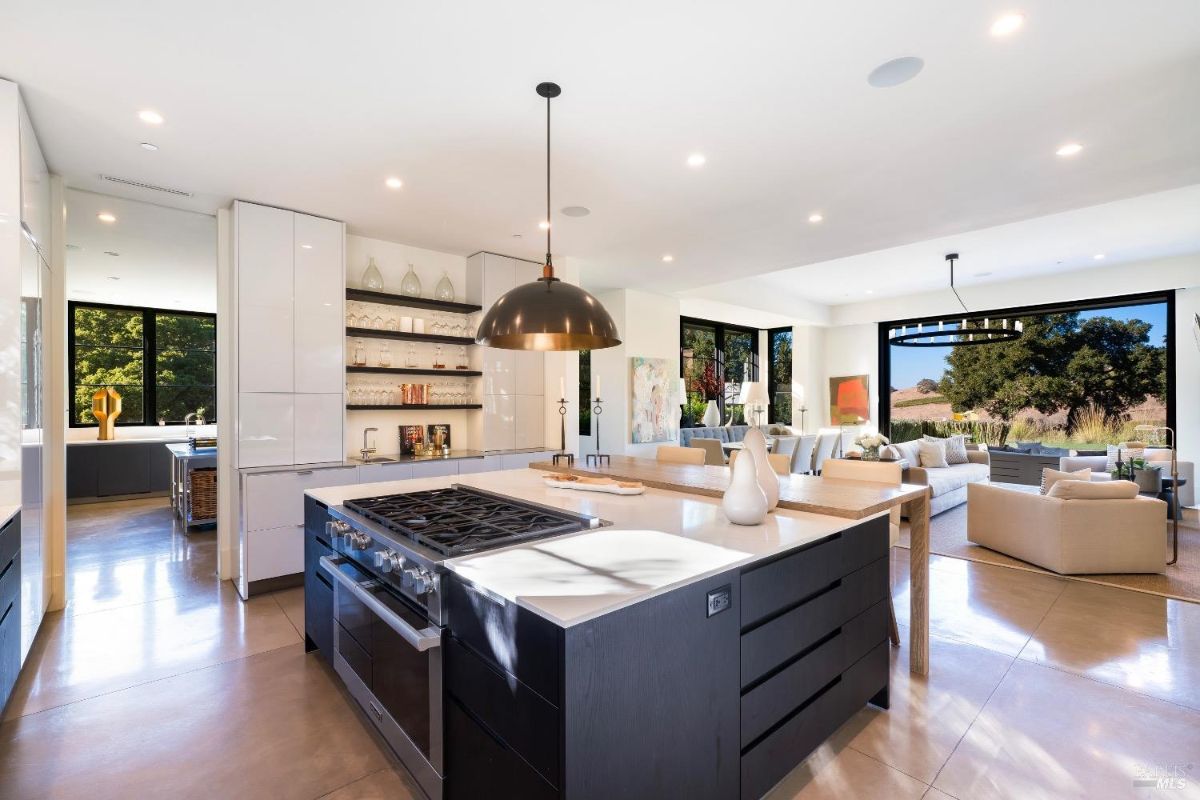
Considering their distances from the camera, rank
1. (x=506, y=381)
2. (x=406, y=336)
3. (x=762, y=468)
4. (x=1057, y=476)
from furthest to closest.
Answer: (x=506, y=381) < (x=1057, y=476) < (x=406, y=336) < (x=762, y=468)

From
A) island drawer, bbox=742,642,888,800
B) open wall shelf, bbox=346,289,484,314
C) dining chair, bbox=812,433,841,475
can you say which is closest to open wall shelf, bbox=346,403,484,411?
open wall shelf, bbox=346,289,484,314

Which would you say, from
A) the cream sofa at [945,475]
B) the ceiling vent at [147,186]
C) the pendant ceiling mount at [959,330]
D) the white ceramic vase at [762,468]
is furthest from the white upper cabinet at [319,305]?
the pendant ceiling mount at [959,330]

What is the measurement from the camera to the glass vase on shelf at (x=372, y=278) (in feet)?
15.2

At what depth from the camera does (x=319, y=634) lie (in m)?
2.61

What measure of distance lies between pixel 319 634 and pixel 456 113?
2592 mm

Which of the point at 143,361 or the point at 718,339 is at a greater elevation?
the point at 718,339

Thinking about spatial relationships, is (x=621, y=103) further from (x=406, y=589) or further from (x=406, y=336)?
(x=406, y=336)

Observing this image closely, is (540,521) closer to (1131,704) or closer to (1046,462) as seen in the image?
(1131,704)

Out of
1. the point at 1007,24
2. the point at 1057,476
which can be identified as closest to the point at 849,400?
the point at 1057,476

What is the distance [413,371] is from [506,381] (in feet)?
2.81

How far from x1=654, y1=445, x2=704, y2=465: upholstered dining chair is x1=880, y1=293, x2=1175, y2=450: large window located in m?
6.80

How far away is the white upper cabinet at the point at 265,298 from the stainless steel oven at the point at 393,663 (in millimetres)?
2275

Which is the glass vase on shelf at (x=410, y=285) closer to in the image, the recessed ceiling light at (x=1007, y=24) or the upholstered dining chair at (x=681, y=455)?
the upholstered dining chair at (x=681, y=455)

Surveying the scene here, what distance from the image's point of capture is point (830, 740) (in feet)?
6.93
